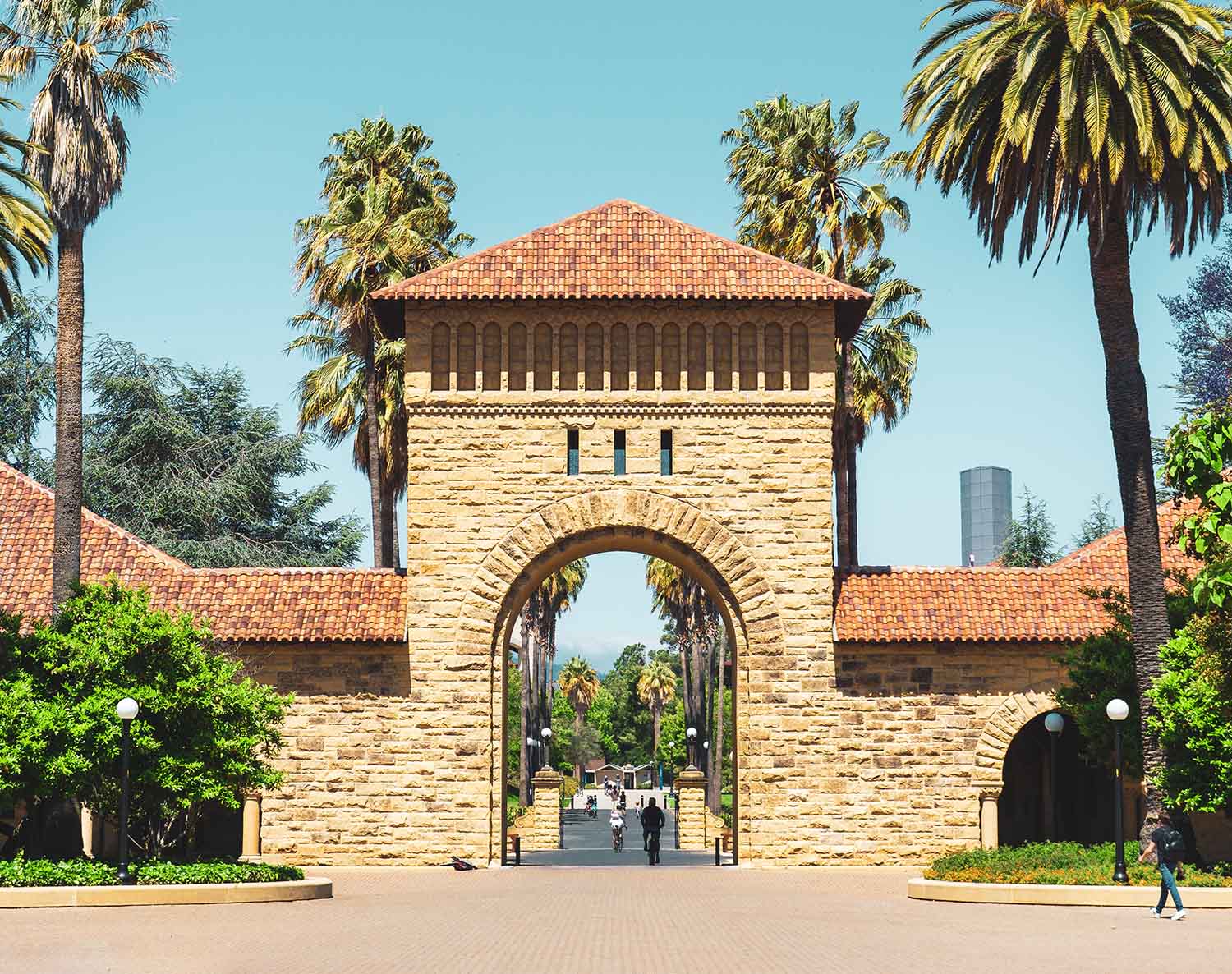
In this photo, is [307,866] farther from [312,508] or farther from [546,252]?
[312,508]

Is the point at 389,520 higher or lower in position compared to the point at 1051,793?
higher

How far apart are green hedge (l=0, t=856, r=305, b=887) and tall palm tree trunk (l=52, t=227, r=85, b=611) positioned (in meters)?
5.46

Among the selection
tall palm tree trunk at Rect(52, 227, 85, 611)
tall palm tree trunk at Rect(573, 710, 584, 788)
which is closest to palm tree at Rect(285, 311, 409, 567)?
tall palm tree trunk at Rect(52, 227, 85, 611)

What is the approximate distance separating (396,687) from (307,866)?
12.6 feet

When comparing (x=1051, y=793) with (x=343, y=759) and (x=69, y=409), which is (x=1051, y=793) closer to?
(x=343, y=759)

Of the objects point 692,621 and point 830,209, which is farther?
point 692,621

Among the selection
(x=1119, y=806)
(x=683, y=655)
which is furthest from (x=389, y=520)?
(x=683, y=655)

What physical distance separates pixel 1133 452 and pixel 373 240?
64.6 ft

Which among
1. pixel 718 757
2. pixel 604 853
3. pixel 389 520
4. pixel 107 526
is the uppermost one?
pixel 389 520

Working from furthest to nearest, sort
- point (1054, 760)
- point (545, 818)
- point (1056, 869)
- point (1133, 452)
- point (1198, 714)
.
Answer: point (545, 818) < point (1054, 760) < point (1133, 452) < point (1198, 714) < point (1056, 869)

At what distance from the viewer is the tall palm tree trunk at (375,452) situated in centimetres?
3900

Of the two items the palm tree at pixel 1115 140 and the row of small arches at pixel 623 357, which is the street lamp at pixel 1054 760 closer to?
the palm tree at pixel 1115 140

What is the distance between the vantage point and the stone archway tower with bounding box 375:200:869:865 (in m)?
32.7

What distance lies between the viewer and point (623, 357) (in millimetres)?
33281
